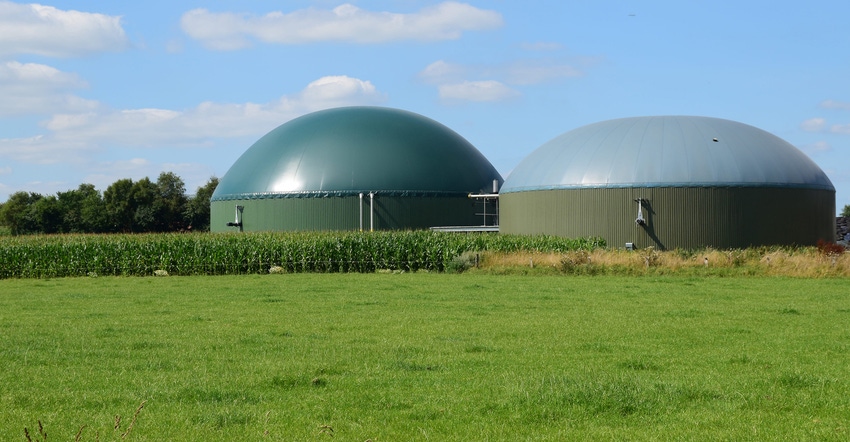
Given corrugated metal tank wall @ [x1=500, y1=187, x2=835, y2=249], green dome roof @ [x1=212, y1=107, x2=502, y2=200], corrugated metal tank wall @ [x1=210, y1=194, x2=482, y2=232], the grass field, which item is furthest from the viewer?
green dome roof @ [x1=212, y1=107, x2=502, y2=200]

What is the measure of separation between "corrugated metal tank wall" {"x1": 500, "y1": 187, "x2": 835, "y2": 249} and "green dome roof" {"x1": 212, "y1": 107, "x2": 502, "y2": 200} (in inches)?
573

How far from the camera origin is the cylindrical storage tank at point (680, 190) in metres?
40.7

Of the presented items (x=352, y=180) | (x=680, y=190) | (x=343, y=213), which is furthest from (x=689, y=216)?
(x=343, y=213)

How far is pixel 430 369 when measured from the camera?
11.2 m

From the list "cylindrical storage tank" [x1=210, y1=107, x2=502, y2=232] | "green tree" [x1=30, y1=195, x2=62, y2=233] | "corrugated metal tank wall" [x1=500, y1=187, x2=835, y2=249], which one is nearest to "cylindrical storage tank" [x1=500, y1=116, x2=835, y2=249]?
"corrugated metal tank wall" [x1=500, y1=187, x2=835, y2=249]

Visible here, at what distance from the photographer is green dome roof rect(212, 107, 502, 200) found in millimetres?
54719

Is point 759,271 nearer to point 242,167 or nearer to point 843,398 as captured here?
point 843,398

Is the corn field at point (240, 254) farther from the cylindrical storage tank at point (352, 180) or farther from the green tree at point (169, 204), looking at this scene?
the green tree at point (169, 204)

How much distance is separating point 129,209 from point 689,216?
54.5 metres

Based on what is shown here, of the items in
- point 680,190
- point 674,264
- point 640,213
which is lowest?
point 674,264

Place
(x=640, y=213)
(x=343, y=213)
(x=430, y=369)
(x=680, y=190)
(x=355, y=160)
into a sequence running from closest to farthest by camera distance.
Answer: (x=430, y=369) → (x=680, y=190) → (x=640, y=213) → (x=343, y=213) → (x=355, y=160)

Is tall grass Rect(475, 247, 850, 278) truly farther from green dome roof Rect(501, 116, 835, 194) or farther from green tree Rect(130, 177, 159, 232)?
green tree Rect(130, 177, 159, 232)

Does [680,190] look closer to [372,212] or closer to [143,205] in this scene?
[372,212]

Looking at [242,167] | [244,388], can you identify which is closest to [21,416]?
[244,388]
